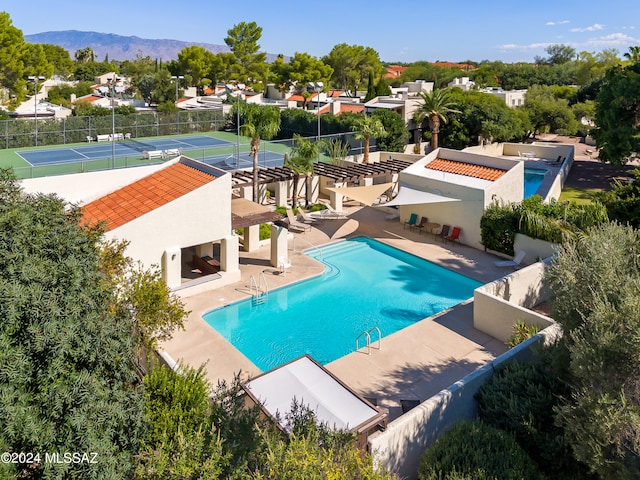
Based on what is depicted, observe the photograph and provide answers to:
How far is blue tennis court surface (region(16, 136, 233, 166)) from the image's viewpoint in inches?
1620

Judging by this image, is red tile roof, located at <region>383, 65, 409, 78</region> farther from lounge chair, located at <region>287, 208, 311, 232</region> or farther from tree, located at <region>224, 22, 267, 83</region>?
lounge chair, located at <region>287, 208, 311, 232</region>

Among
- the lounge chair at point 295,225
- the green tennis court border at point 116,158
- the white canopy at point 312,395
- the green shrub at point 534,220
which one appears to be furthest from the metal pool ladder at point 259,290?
the green shrub at point 534,220

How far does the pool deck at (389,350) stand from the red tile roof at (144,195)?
159 inches

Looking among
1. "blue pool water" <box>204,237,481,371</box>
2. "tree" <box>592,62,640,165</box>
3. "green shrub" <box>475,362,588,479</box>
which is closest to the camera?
"green shrub" <box>475,362,588,479</box>

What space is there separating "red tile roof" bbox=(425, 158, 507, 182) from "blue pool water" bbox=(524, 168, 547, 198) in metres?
13.8

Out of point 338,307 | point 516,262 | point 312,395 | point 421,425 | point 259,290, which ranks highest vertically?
point 516,262

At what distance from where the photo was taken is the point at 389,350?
16.4m

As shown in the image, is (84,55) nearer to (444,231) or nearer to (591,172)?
(591,172)

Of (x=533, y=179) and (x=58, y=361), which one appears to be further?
(x=533, y=179)

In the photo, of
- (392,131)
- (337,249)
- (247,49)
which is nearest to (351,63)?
(247,49)

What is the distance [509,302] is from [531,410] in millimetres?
7183

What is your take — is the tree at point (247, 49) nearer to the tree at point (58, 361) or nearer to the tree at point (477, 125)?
the tree at point (477, 125)

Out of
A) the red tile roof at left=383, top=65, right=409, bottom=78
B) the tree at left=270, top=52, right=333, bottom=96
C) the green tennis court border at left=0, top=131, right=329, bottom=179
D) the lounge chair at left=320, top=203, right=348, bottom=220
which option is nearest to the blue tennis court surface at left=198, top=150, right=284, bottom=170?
the green tennis court border at left=0, top=131, right=329, bottom=179

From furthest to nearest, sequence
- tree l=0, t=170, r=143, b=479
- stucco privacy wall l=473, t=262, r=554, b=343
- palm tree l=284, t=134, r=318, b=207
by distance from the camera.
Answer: palm tree l=284, t=134, r=318, b=207 → stucco privacy wall l=473, t=262, r=554, b=343 → tree l=0, t=170, r=143, b=479
